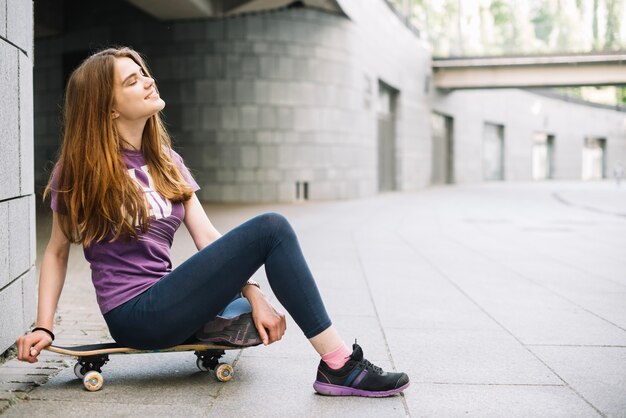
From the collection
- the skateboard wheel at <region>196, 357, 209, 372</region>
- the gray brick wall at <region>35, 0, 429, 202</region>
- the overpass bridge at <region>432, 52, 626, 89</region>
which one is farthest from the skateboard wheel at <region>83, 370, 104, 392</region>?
the overpass bridge at <region>432, 52, 626, 89</region>

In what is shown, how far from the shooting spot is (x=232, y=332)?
295 cm

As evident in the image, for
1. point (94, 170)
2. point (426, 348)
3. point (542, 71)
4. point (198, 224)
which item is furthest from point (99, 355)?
point (542, 71)

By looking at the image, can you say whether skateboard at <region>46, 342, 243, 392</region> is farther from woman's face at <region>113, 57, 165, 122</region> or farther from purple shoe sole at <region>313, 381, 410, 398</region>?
woman's face at <region>113, 57, 165, 122</region>

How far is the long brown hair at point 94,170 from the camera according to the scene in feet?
9.12

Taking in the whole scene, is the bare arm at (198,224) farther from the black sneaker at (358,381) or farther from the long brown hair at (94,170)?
the black sneaker at (358,381)

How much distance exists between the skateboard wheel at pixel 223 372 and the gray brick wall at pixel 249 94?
14654 millimetres

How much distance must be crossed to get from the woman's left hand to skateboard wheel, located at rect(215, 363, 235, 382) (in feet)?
0.92

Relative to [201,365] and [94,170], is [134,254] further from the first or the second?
[201,365]

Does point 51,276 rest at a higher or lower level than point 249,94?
lower

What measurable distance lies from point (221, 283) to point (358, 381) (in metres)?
0.69

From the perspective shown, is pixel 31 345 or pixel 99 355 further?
pixel 99 355

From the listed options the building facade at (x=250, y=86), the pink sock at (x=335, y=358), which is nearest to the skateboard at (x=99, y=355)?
the pink sock at (x=335, y=358)

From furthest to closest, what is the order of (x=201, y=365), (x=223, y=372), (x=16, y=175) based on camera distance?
(x=16, y=175) → (x=201, y=365) → (x=223, y=372)

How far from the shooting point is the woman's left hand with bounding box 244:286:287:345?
2.90m
